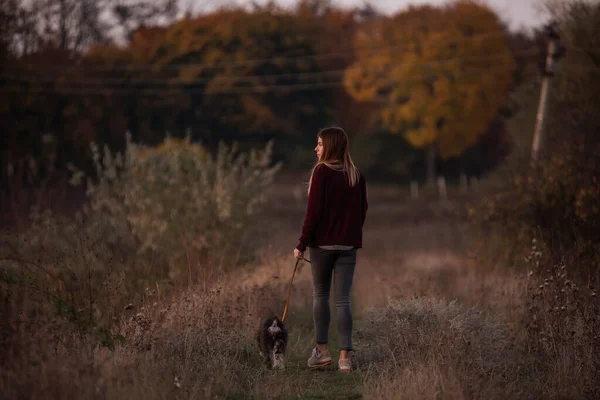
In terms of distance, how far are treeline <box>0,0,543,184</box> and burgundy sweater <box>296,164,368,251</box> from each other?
3382cm

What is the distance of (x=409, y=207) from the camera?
43.7m

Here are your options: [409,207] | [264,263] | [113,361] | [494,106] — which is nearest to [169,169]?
[264,263]

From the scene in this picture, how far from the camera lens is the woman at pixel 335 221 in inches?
312

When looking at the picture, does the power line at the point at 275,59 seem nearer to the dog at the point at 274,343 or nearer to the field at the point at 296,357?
the field at the point at 296,357

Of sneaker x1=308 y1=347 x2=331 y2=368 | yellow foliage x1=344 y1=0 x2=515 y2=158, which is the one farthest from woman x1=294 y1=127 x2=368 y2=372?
yellow foliage x1=344 y1=0 x2=515 y2=158

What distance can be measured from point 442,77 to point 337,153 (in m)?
42.6

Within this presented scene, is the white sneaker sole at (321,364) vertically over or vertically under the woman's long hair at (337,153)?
under

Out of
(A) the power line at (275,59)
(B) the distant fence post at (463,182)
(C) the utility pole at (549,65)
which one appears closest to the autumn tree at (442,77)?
(A) the power line at (275,59)

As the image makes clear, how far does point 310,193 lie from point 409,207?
36.1 meters

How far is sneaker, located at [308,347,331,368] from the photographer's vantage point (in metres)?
8.38

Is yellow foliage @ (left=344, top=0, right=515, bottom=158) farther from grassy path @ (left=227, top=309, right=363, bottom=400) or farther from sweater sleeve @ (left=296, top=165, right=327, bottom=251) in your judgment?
sweater sleeve @ (left=296, top=165, right=327, bottom=251)

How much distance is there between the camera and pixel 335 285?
8.09 metres

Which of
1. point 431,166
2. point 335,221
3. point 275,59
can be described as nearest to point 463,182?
point 431,166

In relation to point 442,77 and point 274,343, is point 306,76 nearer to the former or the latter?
point 442,77
